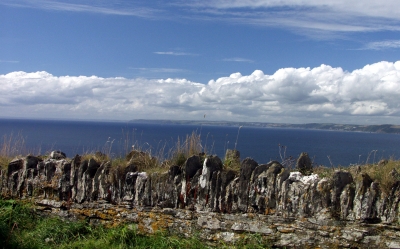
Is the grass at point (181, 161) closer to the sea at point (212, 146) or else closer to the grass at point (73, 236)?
the sea at point (212, 146)

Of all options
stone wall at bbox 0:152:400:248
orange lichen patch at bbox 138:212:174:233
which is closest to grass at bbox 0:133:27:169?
stone wall at bbox 0:152:400:248

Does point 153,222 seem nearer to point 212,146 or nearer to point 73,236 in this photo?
point 73,236

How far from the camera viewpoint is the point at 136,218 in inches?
270

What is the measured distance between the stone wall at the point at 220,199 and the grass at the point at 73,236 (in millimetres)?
155

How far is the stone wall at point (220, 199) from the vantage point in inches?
212

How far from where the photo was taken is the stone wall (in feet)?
17.7

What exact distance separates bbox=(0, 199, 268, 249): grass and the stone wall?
0.51ft

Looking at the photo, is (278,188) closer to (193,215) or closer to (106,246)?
(193,215)

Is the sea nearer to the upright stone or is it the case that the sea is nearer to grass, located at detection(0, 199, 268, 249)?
the upright stone

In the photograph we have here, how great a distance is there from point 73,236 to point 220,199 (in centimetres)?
295

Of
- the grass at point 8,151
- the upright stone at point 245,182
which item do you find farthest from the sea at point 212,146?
the upright stone at point 245,182

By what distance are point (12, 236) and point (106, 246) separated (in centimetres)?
188

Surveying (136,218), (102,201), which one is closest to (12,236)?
(102,201)

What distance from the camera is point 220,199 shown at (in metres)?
6.33
